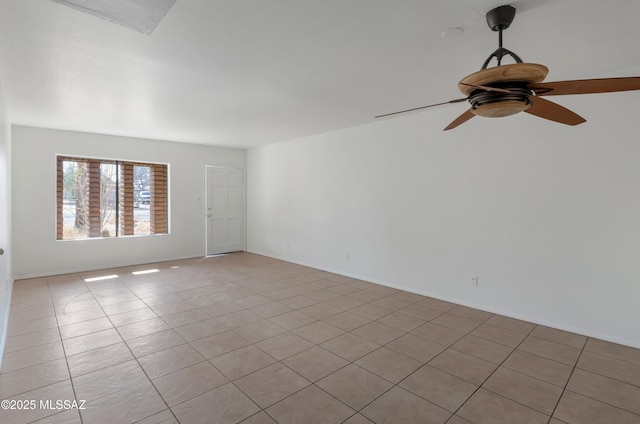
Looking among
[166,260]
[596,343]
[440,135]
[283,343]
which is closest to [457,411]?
[283,343]

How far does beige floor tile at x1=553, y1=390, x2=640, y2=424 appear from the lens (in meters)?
2.00

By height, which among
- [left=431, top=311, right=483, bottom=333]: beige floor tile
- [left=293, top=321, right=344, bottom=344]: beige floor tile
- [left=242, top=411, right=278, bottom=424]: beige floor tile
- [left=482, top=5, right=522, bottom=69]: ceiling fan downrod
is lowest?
[left=242, top=411, right=278, bottom=424]: beige floor tile

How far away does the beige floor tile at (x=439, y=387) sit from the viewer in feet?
7.12

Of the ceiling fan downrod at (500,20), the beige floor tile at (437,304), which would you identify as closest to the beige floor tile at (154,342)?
the beige floor tile at (437,304)

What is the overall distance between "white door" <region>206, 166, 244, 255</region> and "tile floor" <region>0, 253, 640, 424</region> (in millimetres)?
3058

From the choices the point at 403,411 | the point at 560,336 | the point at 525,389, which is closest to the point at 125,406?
the point at 403,411

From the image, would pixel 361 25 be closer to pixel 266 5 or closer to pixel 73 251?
pixel 266 5

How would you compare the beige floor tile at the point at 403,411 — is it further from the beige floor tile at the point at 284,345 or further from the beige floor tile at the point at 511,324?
the beige floor tile at the point at 511,324

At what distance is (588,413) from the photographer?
206 cm

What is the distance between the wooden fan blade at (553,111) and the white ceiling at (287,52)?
0.63m

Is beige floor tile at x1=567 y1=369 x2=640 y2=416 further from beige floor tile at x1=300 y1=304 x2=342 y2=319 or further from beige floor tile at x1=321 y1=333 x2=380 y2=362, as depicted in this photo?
beige floor tile at x1=300 y1=304 x2=342 y2=319

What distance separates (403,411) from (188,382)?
1537 millimetres

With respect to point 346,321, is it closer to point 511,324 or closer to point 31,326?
point 511,324

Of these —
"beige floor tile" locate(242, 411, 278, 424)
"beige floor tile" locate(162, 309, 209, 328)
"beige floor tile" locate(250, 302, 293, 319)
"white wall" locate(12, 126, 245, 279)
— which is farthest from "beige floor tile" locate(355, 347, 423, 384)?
"white wall" locate(12, 126, 245, 279)
